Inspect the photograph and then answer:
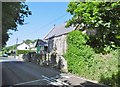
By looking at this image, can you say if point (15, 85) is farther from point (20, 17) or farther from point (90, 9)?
point (90, 9)

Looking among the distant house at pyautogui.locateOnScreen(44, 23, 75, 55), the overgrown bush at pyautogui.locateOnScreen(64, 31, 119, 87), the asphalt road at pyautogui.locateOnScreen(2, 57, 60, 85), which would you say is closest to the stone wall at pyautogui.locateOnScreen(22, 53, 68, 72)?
the asphalt road at pyautogui.locateOnScreen(2, 57, 60, 85)

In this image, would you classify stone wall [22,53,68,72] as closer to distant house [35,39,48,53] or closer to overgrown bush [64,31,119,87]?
overgrown bush [64,31,119,87]

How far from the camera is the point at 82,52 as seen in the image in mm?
23766

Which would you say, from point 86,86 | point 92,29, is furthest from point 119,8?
point 86,86

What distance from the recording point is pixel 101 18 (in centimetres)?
941

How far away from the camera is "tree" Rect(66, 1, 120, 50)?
909 cm

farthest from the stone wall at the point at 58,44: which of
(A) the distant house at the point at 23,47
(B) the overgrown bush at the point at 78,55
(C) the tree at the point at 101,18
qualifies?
(A) the distant house at the point at 23,47

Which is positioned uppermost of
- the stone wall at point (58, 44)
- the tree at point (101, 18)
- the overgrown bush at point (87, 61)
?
the stone wall at point (58, 44)

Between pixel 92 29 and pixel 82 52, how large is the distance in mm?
13435

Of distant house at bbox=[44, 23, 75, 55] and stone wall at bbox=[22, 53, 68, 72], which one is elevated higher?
distant house at bbox=[44, 23, 75, 55]

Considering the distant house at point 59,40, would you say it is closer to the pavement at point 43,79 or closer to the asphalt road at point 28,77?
the asphalt road at point 28,77

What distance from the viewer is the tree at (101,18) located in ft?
Answer: 29.8

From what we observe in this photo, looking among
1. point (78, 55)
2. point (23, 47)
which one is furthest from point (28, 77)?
point (23, 47)

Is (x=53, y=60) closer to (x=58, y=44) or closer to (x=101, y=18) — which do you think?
(x=58, y=44)
